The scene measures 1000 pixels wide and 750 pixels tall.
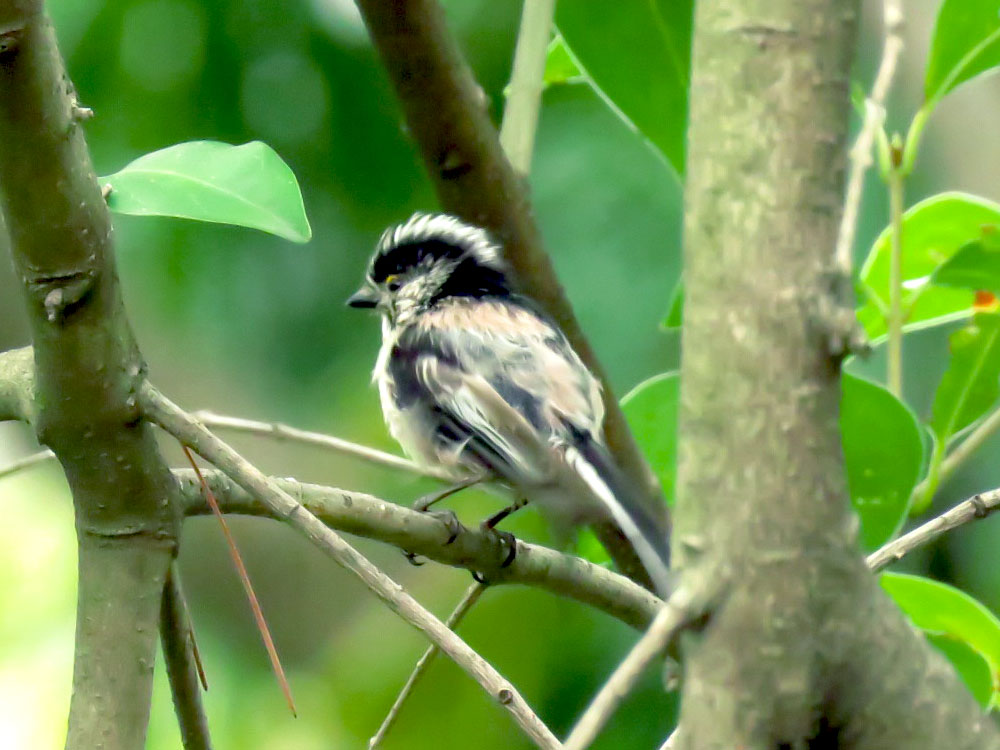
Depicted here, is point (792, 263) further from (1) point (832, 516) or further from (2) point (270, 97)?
(2) point (270, 97)

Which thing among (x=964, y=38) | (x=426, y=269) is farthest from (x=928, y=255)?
(x=426, y=269)

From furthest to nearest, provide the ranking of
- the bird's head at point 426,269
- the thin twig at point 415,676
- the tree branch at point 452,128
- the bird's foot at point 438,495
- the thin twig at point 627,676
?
the bird's head at point 426,269 → the bird's foot at point 438,495 → the tree branch at point 452,128 → the thin twig at point 415,676 → the thin twig at point 627,676

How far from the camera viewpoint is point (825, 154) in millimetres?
868

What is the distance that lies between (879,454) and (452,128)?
2.84ft

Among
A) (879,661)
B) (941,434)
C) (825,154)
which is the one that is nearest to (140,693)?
(879,661)

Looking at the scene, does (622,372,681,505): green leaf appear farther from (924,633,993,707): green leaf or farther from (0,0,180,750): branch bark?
(0,0,180,750): branch bark

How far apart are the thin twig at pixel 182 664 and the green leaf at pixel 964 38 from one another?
1.51 m

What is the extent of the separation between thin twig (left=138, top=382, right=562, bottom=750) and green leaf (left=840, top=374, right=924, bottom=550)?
94 cm

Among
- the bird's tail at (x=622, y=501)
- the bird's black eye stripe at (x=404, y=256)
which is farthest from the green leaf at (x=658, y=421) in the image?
the bird's black eye stripe at (x=404, y=256)

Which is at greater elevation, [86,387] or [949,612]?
[86,387]

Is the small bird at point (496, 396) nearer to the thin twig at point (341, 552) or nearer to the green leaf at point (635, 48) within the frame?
the green leaf at point (635, 48)

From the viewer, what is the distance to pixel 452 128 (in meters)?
1.87

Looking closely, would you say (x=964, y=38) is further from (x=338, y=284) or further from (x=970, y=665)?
(x=338, y=284)

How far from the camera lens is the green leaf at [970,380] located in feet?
6.80
